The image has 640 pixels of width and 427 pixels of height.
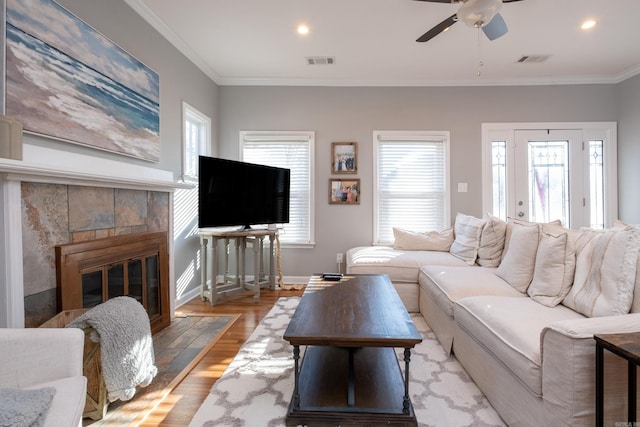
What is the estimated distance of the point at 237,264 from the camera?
12.3ft

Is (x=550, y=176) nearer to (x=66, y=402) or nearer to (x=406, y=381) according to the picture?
(x=406, y=381)

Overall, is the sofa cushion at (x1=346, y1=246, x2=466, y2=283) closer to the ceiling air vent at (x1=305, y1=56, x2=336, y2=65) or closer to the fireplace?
the fireplace

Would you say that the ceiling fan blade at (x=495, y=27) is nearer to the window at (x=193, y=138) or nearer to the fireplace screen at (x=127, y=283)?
the window at (x=193, y=138)

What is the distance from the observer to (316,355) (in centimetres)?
191

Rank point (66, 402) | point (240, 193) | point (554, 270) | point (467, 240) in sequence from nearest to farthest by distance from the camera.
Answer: point (66, 402), point (554, 270), point (467, 240), point (240, 193)

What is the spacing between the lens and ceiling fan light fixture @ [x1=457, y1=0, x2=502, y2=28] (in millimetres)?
1944

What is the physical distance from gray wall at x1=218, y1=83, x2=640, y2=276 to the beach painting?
177cm

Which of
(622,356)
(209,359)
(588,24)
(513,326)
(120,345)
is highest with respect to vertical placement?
(588,24)

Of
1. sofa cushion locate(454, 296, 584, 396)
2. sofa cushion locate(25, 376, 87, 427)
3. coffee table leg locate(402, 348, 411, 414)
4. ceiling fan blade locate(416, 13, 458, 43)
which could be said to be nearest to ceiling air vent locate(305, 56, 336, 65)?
ceiling fan blade locate(416, 13, 458, 43)

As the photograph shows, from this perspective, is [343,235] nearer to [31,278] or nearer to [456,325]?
[456,325]

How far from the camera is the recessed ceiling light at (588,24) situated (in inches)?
112

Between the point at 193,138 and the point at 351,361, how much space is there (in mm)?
3369

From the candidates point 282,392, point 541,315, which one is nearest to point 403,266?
point 541,315

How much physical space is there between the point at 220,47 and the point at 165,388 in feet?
10.7
